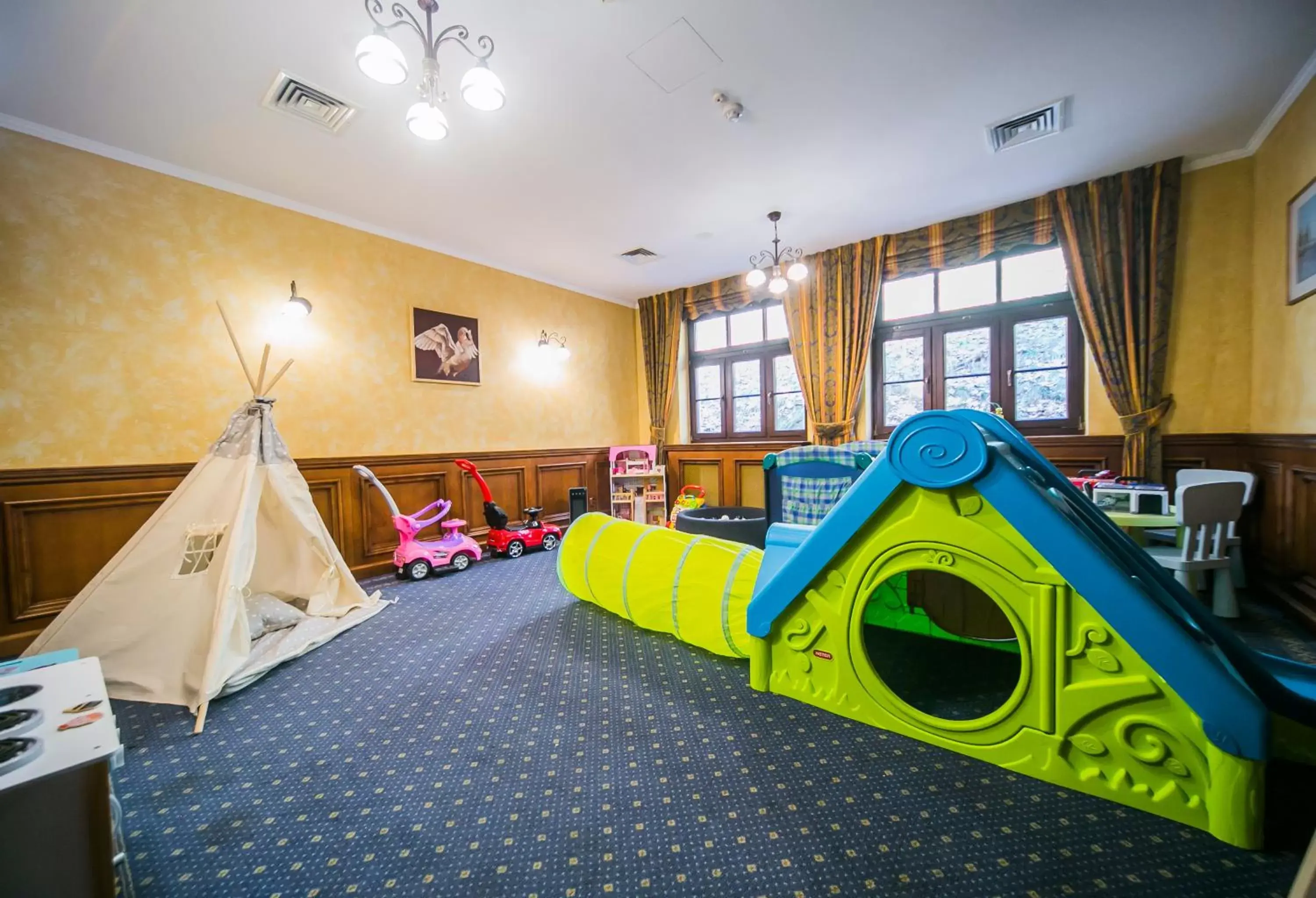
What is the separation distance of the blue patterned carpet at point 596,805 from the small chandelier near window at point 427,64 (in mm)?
2355

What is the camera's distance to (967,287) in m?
4.18

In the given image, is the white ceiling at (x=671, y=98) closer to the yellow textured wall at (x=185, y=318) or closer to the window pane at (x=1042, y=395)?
the yellow textured wall at (x=185, y=318)

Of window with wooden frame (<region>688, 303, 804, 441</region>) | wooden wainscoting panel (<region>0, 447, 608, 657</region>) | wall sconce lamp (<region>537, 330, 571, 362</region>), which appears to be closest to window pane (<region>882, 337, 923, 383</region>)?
window with wooden frame (<region>688, 303, 804, 441</region>)

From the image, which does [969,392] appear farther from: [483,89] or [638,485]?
[483,89]

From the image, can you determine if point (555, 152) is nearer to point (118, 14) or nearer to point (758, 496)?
point (118, 14)

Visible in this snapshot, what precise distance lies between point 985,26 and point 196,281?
4.61 metres

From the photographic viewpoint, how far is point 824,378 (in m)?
4.69

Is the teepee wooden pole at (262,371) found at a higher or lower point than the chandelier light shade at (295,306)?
lower

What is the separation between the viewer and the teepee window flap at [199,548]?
222 cm

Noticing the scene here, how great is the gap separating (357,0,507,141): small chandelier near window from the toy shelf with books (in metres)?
3.92

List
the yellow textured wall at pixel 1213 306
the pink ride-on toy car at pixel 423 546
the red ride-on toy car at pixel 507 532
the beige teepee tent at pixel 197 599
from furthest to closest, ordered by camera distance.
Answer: the red ride-on toy car at pixel 507 532 → the pink ride-on toy car at pixel 423 546 → the yellow textured wall at pixel 1213 306 → the beige teepee tent at pixel 197 599

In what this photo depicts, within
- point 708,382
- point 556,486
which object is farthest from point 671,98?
point 556,486

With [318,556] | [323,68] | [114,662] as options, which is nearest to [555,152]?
[323,68]

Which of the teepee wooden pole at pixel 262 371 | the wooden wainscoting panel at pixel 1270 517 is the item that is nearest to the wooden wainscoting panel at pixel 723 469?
the wooden wainscoting panel at pixel 1270 517
